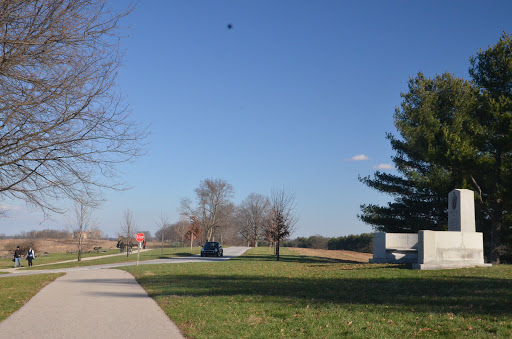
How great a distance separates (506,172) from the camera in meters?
24.9

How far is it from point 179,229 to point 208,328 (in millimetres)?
67560

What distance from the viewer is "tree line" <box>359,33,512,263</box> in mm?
25359

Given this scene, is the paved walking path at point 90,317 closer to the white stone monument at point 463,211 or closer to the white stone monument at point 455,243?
the white stone monument at point 455,243

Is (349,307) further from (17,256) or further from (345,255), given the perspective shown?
(345,255)

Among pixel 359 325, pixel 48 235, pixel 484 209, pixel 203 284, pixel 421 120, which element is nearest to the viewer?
pixel 359 325

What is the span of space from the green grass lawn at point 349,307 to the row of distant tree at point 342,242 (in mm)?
46252

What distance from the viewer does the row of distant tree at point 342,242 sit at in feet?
199

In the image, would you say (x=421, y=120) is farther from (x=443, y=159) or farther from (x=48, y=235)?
(x=48, y=235)

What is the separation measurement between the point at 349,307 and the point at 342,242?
200 feet

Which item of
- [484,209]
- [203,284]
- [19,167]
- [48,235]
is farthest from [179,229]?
[19,167]

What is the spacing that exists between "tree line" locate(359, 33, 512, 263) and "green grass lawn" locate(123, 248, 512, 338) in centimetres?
1290

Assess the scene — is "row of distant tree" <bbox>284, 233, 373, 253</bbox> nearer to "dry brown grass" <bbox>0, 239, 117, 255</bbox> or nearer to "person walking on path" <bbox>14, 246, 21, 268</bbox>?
"dry brown grass" <bbox>0, 239, 117, 255</bbox>

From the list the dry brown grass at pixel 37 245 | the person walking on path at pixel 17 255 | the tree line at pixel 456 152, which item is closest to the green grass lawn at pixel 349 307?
the tree line at pixel 456 152

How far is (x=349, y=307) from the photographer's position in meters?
9.74
